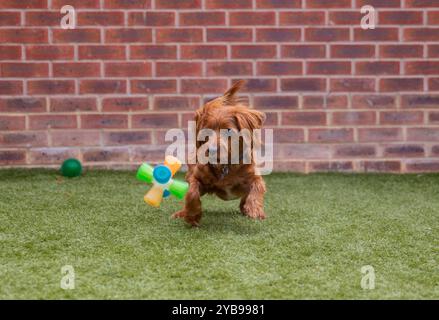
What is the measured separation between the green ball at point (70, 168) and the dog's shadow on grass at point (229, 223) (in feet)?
4.65

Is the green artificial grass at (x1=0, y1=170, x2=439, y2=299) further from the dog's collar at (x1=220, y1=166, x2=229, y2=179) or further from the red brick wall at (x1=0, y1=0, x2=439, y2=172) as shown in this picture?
the red brick wall at (x1=0, y1=0, x2=439, y2=172)

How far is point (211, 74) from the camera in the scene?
4.80 meters

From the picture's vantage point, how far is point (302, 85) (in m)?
4.83

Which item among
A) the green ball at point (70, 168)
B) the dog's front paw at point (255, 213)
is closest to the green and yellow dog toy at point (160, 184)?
the dog's front paw at point (255, 213)

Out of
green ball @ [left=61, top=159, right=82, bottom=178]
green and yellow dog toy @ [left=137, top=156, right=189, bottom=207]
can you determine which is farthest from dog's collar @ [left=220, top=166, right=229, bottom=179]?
green ball @ [left=61, top=159, right=82, bottom=178]

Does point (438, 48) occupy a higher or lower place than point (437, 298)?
higher

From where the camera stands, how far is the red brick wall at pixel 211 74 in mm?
4730

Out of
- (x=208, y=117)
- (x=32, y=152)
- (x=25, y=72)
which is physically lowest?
(x=32, y=152)

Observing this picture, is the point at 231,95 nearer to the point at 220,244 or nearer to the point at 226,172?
the point at 226,172

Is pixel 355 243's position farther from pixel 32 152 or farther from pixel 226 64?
pixel 32 152

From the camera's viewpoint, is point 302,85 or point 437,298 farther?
point 302,85

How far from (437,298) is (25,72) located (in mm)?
3703
